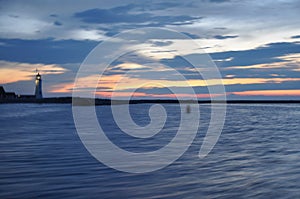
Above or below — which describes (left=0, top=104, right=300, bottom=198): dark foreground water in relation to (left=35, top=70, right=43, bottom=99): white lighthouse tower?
below

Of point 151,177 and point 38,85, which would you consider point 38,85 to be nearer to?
point 38,85

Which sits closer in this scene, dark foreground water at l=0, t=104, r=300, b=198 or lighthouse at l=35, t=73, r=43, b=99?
dark foreground water at l=0, t=104, r=300, b=198

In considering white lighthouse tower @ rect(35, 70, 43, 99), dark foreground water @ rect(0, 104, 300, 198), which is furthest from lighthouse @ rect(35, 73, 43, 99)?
dark foreground water @ rect(0, 104, 300, 198)

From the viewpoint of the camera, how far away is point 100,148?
19.1 m

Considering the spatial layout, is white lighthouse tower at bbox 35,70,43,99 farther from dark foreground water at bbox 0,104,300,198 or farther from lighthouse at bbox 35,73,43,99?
dark foreground water at bbox 0,104,300,198

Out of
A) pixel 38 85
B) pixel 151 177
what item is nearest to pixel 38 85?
pixel 38 85

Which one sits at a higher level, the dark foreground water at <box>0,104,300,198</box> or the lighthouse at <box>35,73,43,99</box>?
the lighthouse at <box>35,73,43,99</box>

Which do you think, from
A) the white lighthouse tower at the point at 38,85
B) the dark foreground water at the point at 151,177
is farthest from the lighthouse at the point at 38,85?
the dark foreground water at the point at 151,177

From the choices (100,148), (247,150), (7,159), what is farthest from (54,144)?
(247,150)

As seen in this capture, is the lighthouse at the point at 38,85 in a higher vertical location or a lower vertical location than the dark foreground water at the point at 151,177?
higher

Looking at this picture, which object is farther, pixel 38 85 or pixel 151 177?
pixel 38 85

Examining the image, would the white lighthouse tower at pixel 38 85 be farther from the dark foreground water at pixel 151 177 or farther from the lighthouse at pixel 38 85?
the dark foreground water at pixel 151 177

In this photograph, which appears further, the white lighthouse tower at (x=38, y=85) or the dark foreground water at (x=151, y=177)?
the white lighthouse tower at (x=38, y=85)

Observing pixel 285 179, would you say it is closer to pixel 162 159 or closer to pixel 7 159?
pixel 162 159
